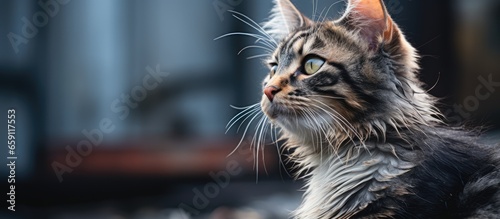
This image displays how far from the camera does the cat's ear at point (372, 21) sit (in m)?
1.75

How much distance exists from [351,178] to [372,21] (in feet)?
1.31

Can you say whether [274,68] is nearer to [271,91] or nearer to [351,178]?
[271,91]

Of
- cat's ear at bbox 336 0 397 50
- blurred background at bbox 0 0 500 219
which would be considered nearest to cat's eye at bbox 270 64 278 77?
cat's ear at bbox 336 0 397 50

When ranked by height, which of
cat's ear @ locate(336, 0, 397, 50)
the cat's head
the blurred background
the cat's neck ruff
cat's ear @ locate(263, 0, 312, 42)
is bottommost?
the cat's neck ruff

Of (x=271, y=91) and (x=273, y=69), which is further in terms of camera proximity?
(x=273, y=69)

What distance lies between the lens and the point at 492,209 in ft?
5.34

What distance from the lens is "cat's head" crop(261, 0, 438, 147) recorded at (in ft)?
5.76

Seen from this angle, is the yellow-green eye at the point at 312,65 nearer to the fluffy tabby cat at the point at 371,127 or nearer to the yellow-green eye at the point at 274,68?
the fluffy tabby cat at the point at 371,127

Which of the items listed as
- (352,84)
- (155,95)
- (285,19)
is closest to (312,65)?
(352,84)

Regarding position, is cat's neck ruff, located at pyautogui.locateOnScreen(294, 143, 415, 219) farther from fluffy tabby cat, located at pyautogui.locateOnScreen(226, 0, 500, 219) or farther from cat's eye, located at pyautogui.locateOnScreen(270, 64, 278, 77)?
cat's eye, located at pyautogui.locateOnScreen(270, 64, 278, 77)

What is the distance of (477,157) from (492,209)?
18 cm

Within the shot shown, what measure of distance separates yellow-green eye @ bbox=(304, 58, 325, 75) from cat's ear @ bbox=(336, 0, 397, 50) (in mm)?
127

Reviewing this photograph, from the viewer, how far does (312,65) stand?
5.98ft

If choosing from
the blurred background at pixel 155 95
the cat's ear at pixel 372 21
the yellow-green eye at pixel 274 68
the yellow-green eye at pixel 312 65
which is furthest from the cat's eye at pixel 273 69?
the blurred background at pixel 155 95
